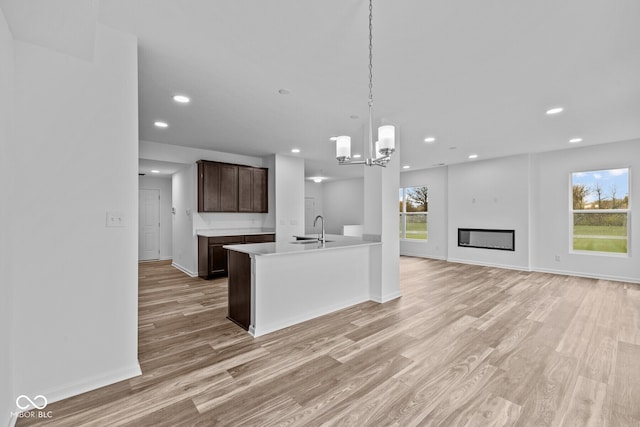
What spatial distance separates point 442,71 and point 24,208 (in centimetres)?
338

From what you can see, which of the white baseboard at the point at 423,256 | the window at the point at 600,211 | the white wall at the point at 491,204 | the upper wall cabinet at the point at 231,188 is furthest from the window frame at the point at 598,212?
the upper wall cabinet at the point at 231,188

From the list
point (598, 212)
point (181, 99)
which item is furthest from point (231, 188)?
point (598, 212)

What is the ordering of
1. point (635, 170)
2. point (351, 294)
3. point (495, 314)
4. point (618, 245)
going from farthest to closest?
point (618, 245) → point (635, 170) → point (351, 294) → point (495, 314)

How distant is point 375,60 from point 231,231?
469 centimetres

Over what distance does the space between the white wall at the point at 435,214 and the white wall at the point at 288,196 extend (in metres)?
3.82

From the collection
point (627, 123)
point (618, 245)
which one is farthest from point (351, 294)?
point (618, 245)

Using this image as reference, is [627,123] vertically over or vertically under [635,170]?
over

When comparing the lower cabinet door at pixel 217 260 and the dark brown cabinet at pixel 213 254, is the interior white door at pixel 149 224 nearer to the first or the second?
the dark brown cabinet at pixel 213 254

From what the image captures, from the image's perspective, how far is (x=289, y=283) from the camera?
320 cm

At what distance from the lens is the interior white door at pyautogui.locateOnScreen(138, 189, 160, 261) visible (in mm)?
7625

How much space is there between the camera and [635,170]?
509 centimetres

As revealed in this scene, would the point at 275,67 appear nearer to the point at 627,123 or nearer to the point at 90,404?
the point at 90,404

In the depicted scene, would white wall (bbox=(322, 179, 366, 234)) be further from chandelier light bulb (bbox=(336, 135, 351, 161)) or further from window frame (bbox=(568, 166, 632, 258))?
chandelier light bulb (bbox=(336, 135, 351, 161))

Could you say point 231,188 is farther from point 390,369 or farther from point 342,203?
point 342,203
